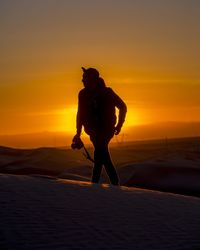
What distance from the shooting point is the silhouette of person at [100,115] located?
4320mm

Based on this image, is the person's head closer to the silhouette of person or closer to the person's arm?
the silhouette of person

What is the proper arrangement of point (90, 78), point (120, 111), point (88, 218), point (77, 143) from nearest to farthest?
point (88, 218) < point (90, 78) < point (120, 111) < point (77, 143)

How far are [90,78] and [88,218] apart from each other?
242 centimetres

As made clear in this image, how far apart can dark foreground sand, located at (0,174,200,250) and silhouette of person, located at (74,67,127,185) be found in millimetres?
1769

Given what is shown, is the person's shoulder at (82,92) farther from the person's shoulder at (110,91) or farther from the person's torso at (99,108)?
the person's shoulder at (110,91)

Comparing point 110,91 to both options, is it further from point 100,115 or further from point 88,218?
point 88,218

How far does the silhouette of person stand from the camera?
432 centimetres

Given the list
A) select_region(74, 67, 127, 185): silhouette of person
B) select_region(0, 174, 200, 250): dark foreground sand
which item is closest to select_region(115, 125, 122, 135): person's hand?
select_region(74, 67, 127, 185): silhouette of person

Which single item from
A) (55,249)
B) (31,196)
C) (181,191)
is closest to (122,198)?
(31,196)

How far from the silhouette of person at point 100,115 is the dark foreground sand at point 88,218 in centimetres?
177

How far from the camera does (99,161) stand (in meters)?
4.40

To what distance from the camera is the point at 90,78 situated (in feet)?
14.0

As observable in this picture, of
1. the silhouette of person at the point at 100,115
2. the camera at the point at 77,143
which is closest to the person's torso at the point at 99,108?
the silhouette of person at the point at 100,115

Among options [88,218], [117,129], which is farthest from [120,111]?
[88,218]
